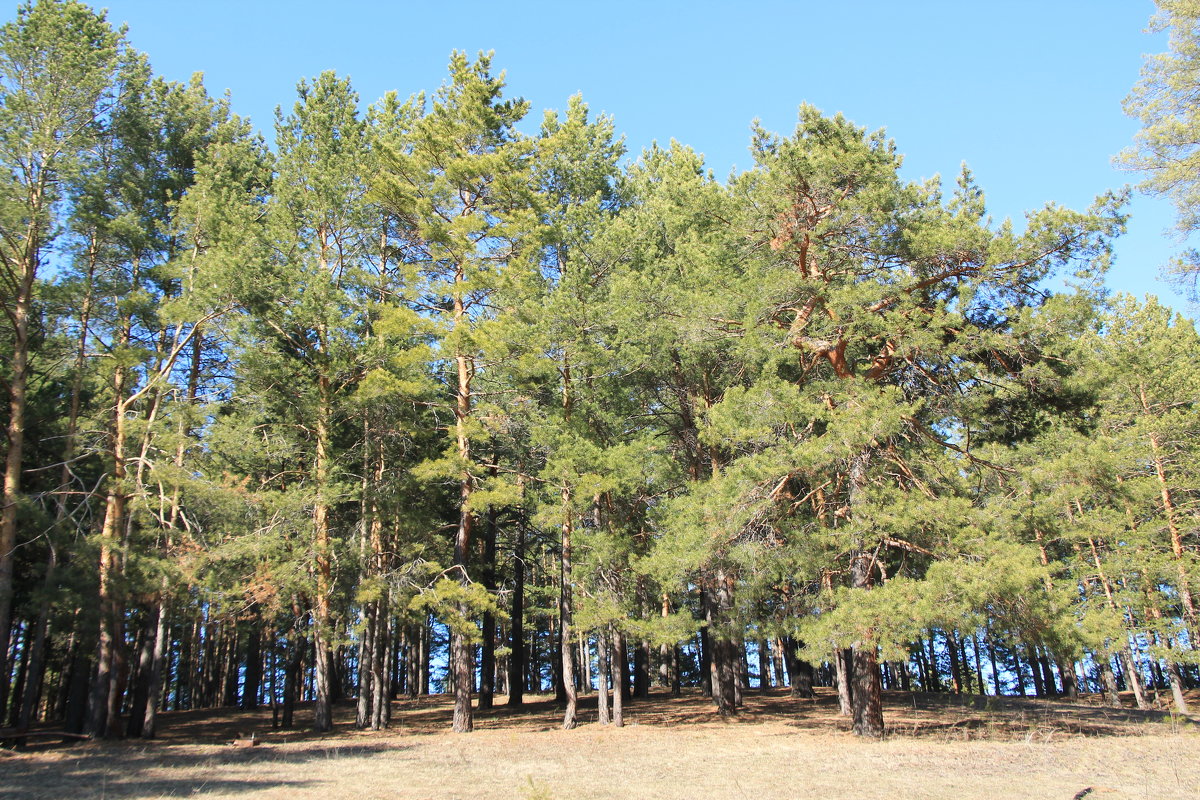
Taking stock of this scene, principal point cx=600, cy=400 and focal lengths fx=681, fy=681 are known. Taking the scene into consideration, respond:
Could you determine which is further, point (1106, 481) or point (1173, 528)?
point (1173, 528)

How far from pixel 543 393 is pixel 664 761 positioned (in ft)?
29.8

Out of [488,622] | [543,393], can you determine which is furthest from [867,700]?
[488,622]

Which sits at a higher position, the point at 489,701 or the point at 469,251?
the point at 469,251

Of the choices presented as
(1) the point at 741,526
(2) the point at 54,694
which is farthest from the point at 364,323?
(2) the point at 54,694

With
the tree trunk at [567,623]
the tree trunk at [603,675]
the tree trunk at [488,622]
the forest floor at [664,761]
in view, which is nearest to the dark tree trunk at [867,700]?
the forest floor at [664,761]

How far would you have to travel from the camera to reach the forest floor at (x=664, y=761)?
7512 millimetres

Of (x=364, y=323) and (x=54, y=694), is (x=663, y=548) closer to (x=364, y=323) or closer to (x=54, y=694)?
(x=364, y=323)

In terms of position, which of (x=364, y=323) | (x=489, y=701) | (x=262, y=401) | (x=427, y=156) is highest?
(x=427, y=156)

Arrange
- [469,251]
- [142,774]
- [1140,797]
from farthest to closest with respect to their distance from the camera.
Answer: [469,251]
[142,774]
[1140,797]

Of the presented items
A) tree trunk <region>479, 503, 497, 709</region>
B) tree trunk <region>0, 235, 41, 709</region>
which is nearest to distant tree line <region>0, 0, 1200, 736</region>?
tree trunk <region>0, 235, 41, 709</region>

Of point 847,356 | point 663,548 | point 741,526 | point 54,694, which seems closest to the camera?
point 741,526

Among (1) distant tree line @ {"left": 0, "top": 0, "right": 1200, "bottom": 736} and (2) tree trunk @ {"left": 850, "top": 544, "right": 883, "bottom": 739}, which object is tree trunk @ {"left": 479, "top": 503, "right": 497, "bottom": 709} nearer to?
(1) distant tree line @ {"left": 0, "top": 0, "right": 1200, "bottom": 736}

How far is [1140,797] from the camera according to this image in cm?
681

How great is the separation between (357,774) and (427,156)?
528 inches
